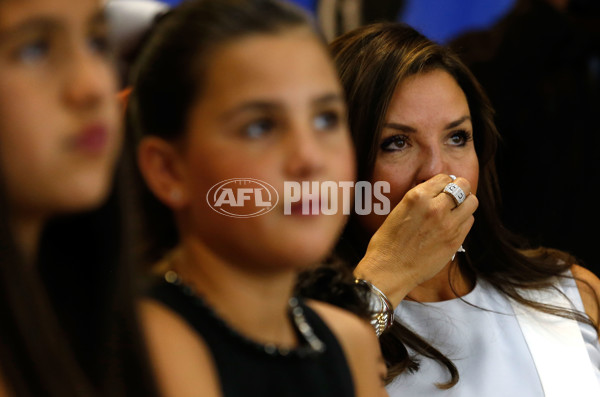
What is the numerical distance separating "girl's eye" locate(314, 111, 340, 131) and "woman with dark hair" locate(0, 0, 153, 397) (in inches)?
4.2

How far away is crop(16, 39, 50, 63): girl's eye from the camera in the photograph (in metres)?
0.40

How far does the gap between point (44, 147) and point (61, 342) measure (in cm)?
10

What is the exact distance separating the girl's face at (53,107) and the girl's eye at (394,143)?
0.60 m

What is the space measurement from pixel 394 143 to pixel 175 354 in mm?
579

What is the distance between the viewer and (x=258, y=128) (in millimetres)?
479

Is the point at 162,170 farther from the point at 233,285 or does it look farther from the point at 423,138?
the point at 423,138

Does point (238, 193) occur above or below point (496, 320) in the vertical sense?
above

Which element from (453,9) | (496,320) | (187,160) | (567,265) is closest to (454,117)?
(496,320)

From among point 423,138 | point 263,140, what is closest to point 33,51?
→ point 263,140

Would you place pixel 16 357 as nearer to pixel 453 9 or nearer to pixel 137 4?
pixel 137 4

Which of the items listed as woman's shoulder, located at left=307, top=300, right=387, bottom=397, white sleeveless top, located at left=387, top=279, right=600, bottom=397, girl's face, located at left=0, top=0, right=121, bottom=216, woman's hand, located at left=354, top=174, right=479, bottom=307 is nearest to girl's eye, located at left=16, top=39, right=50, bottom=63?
girl's face, located at left=0, top=0, right=121, bottom=216

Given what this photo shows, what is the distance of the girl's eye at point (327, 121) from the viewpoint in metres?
0.50

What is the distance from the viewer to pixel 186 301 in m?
0.50

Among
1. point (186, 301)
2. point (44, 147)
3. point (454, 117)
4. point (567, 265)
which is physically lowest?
point (567, 265)
